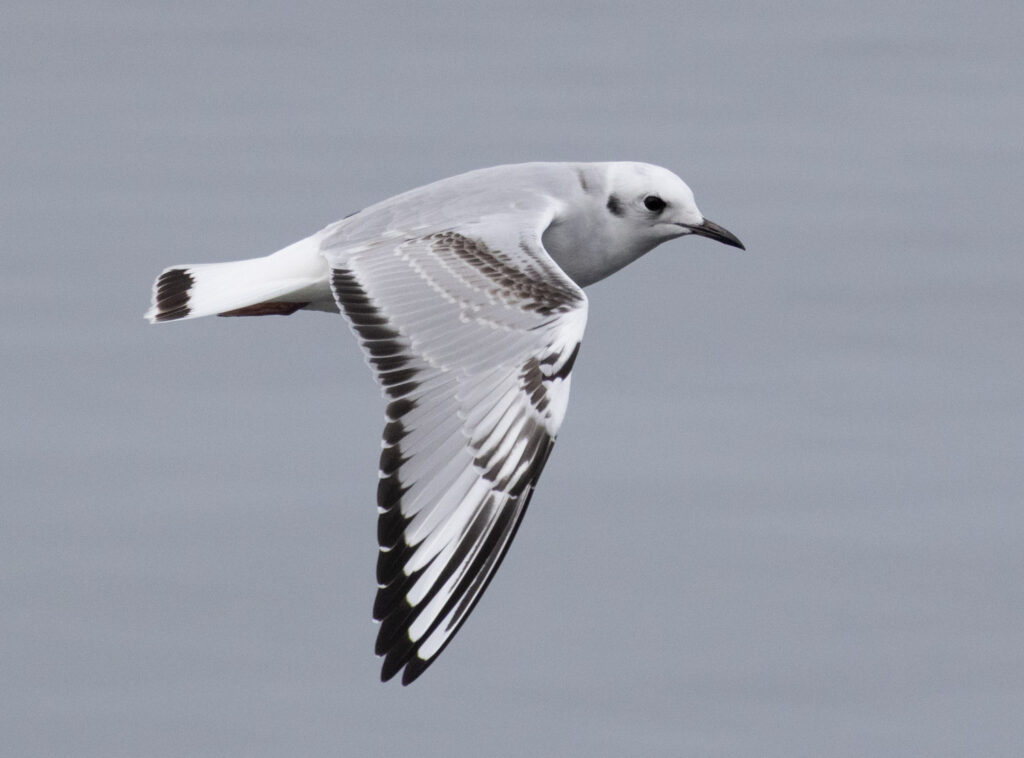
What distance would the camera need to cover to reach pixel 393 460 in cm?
717

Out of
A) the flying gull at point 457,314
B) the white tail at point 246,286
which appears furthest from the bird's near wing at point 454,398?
the white tail at point 246,286

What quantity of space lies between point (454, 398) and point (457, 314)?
1.34ft

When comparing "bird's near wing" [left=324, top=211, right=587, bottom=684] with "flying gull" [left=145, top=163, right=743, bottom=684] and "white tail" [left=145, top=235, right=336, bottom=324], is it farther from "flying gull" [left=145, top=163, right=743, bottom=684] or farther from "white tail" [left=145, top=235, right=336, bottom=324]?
"white tail" [left=145, top=235, right=336, bottom=324]

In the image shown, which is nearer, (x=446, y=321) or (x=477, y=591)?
(x=477, y=591)

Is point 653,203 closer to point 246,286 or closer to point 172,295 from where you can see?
point 246,286

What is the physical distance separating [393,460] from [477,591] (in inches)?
18.0

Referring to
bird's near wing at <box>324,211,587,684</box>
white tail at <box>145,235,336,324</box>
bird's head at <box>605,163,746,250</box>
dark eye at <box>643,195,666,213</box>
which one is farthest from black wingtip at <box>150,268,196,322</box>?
dark eye at <box>643,195,666,213</box>

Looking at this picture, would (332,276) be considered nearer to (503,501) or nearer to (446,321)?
(446,321)

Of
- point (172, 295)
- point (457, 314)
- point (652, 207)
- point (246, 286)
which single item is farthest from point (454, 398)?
point (652, 207)

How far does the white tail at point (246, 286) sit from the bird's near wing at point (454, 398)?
352 millimetres

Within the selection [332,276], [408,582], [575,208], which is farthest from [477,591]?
[575,208]

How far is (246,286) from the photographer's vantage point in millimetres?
8406

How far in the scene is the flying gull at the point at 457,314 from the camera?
717 centimetres

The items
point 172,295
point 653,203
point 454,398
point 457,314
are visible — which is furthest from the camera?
point 653,203
